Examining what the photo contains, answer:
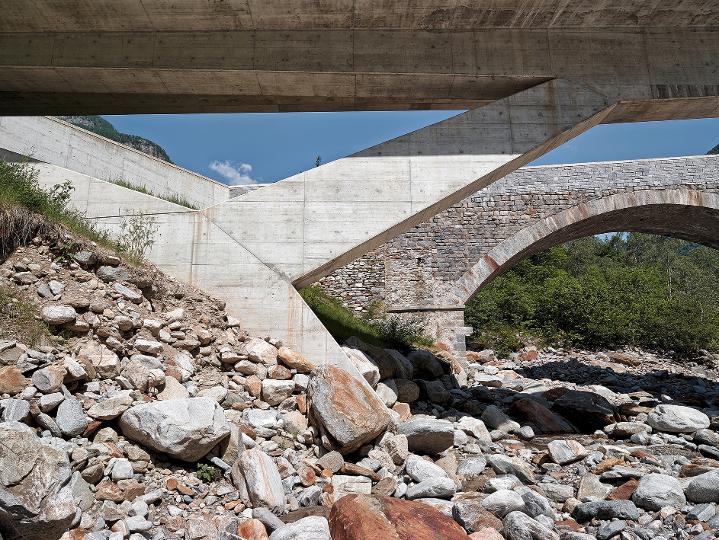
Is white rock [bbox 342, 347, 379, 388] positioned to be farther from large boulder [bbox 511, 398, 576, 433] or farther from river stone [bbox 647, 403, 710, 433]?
river stone [bbox 647, 403, 710, 433]

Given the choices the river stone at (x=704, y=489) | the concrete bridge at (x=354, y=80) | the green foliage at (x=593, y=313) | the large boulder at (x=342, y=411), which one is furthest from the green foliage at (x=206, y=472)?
the green foliage at (x=593, y=313)

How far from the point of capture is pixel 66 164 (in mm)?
9180

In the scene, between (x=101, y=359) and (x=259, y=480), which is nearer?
(x=259, y=480)

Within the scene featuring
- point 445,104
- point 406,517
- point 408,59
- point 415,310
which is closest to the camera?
point 406,517

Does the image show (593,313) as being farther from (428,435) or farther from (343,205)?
(428,435)

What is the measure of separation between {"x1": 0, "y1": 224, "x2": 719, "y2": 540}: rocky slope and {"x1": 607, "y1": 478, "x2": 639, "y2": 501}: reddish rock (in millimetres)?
16

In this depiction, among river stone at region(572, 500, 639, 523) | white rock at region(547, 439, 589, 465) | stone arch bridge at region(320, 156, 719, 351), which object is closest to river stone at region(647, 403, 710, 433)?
white rock at region(547, 439, 589, 465)

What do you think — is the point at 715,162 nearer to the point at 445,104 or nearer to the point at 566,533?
the point at 445,104

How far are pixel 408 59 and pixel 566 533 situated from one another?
5.28 meters

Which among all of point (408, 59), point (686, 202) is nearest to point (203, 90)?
point (408, 59)

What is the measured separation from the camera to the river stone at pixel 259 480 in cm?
316

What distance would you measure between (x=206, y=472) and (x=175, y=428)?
0.37 m

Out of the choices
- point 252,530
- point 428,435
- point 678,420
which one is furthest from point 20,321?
point 678,420

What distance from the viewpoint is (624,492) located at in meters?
3.89
